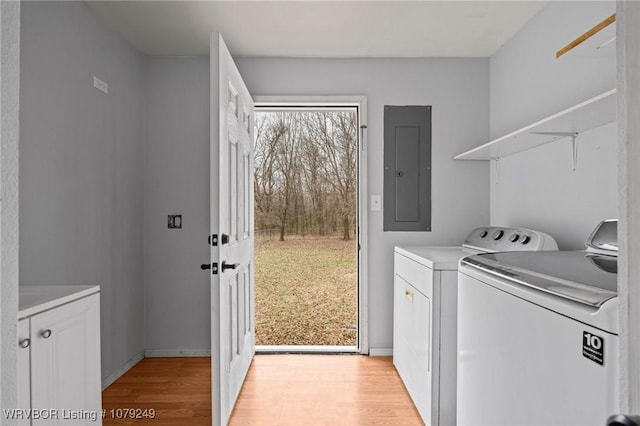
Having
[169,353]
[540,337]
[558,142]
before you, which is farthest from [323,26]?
[169,353]

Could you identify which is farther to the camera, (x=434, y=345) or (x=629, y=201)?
(x=434, y=345)

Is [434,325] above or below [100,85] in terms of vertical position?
below

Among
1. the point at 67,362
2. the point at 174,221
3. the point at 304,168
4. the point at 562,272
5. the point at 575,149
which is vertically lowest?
the point at 67,362

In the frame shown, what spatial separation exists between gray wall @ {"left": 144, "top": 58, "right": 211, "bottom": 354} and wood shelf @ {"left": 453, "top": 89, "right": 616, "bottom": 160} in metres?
2.01

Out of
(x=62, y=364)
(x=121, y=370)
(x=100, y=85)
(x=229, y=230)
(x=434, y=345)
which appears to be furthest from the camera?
(x=121, y=370)

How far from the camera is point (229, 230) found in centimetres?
214

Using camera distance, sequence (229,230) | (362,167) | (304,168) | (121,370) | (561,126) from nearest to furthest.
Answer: (561,126) → (229,230) → (121,370) → (362,167) → (304,168)

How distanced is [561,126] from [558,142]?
1.11 feet

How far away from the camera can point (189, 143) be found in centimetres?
302

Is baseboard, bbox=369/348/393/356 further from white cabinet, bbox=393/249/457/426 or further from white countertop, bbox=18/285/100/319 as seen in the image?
white countertop, bbox=18/285/100/319

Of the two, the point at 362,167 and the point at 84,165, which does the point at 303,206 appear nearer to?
the point at 362,167

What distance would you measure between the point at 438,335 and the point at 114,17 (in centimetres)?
262

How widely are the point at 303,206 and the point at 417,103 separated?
1.91 meters

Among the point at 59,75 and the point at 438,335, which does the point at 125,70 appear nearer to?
the point at 59,75
